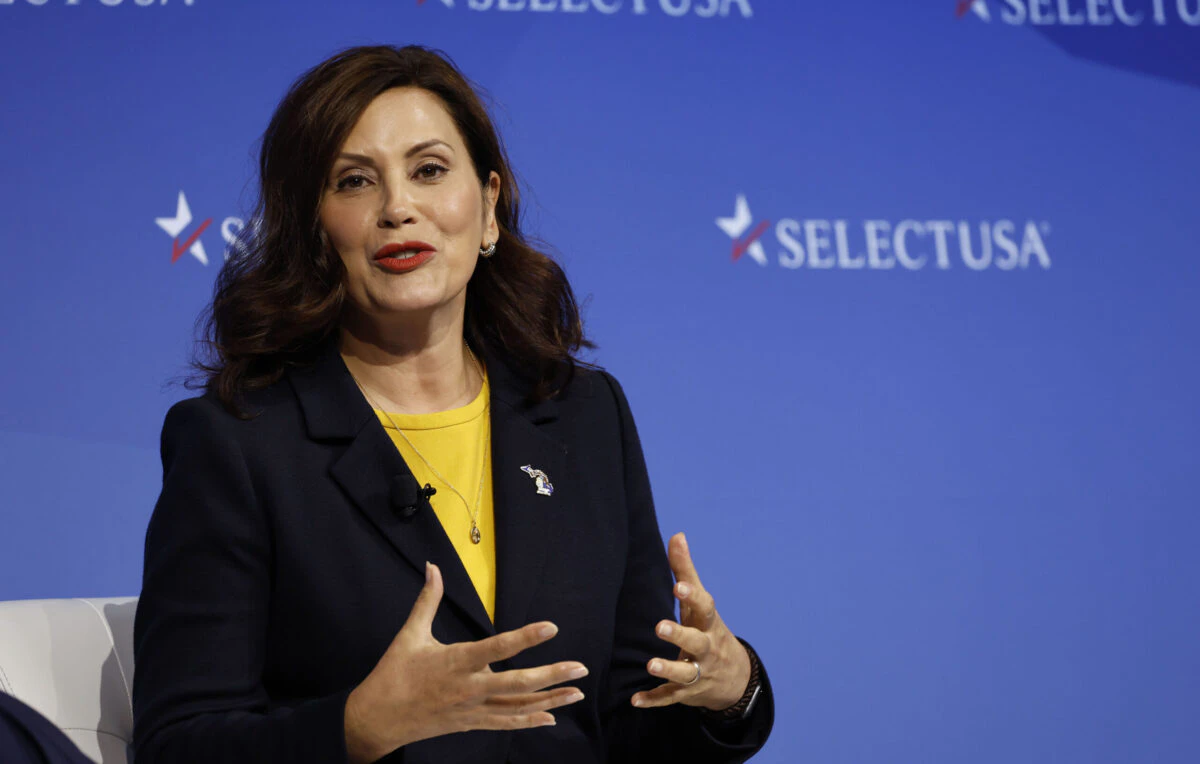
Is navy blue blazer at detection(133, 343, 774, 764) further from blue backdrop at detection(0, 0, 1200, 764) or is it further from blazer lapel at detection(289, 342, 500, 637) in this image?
blue backdrop at detection(0, 0, 1200, 764)

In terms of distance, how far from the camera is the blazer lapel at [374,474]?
4.72 ft

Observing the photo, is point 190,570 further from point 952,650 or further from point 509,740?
point 952,650

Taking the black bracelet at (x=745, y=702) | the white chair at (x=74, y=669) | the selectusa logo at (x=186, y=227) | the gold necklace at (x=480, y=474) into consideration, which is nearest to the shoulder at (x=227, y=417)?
the gold necklace at (x=480, y=474)

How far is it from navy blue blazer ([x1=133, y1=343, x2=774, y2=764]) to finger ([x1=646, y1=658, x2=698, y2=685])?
0.23 metres

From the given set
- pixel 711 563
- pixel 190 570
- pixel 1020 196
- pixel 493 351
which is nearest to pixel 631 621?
pixel 493 351

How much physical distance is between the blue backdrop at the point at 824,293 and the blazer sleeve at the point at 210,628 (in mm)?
1148

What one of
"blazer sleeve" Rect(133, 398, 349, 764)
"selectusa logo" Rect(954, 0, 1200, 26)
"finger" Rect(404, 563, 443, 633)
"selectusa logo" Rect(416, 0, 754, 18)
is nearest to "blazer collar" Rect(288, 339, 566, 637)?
"blazer sleeve" Rect(133, 398, 349, 764)

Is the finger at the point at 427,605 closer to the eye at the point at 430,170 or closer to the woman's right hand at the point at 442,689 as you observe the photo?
the woman's right hand at the point at 442,689

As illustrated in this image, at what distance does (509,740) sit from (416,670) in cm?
35

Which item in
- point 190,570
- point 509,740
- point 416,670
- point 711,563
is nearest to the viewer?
point 416,670

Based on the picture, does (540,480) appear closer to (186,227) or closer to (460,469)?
(460,469)

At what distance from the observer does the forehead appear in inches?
61.2

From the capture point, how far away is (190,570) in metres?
1.34

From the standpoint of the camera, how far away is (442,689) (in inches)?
45.1
